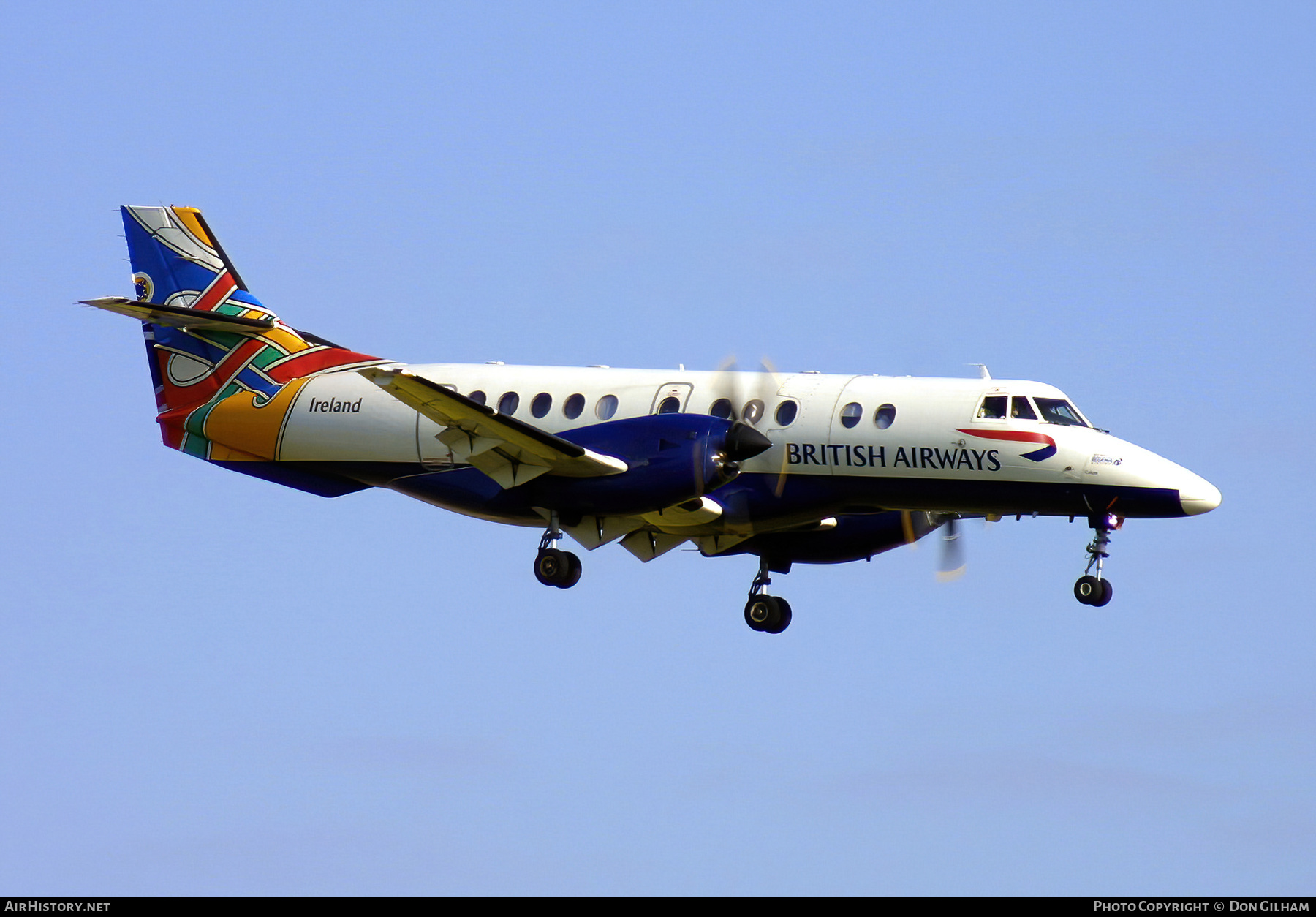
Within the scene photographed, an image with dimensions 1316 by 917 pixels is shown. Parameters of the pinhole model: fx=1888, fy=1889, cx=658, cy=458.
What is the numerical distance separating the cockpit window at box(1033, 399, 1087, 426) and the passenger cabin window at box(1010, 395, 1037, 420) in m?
0.15

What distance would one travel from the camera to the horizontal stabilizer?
3070 cm

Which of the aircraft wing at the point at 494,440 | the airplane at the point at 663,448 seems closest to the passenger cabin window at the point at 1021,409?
the airplane at the point at 663,448

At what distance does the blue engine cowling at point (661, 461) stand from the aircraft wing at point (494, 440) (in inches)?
7.9

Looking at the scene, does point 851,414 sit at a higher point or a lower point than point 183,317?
lower

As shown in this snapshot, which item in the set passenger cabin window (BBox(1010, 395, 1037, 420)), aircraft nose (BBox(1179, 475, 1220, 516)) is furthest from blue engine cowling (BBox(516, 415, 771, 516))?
aircraft nose (BBox(1179, 475, 1220, 516))

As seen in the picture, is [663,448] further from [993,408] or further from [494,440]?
[993,408]

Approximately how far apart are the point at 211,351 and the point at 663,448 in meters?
9.76

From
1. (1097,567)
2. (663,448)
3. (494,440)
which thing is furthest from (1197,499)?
(494,440)

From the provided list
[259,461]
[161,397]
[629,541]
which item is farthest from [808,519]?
[161,397]

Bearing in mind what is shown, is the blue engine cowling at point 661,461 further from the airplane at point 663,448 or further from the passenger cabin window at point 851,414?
the passenger cabin window at point 851,414

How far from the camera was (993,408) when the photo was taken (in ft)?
91.7

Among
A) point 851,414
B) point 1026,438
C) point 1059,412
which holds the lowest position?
point 1026,438

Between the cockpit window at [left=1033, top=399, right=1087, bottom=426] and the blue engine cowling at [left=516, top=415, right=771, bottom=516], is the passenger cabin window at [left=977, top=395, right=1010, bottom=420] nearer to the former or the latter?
the cockpit window at [left=1033, top=399, right=1087, bottom=426]
